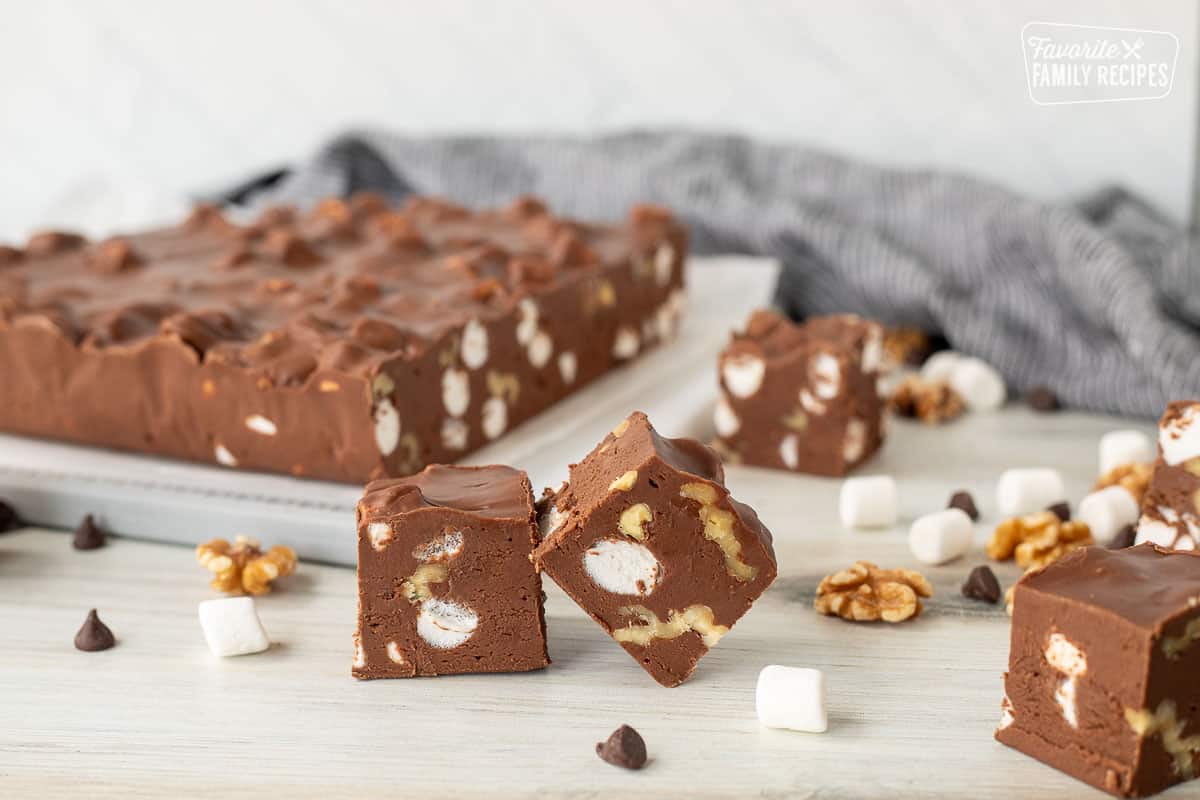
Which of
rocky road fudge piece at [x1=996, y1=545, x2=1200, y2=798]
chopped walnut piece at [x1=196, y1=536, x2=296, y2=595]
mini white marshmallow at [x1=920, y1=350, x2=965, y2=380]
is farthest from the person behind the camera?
mini white marshmallow at [x1=920, y1=350, x2=965, y2=380]

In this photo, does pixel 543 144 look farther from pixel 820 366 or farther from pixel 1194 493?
pixel 1194 493

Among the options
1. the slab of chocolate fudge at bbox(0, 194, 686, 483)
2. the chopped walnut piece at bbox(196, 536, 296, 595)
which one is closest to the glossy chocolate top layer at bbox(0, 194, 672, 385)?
the slab of chocolate fudge at bbox(0, 194, 686, 483)

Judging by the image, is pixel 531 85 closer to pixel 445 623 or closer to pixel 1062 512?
pixel 1062 512

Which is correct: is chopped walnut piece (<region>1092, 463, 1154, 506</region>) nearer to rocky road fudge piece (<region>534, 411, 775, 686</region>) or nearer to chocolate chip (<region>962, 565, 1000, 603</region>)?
chocolate chip (<region>962, 565, 1000, 603</region>)

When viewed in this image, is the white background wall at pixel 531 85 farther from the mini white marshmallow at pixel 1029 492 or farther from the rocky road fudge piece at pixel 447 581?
the rocky road fudge piece at pixel 447 581

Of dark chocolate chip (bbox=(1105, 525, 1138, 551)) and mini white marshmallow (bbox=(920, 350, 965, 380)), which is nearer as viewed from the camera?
dark chocolate chip (bbox=(1105, 525, 1138, 551))

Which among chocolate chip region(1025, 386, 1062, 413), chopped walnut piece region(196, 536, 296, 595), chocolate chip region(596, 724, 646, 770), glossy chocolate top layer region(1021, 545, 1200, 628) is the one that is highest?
glossy chocolate top layer region(1021, 545, 1200, 628)
